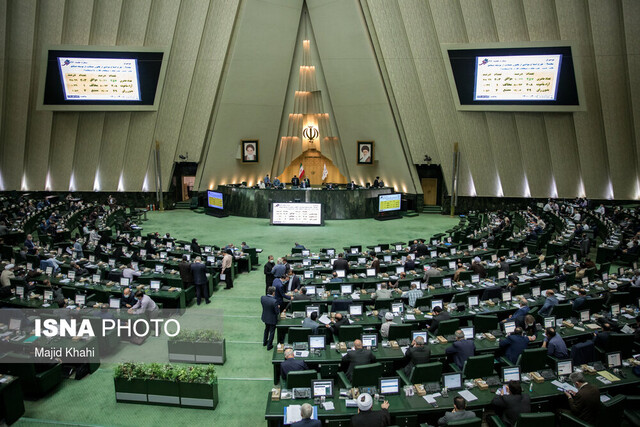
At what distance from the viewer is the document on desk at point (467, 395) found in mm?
6426

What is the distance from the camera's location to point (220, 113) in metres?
28.4

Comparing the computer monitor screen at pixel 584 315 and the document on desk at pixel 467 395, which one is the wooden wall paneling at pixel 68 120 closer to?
the document on desk at pixel 467 395

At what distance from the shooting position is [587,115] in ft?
80.5

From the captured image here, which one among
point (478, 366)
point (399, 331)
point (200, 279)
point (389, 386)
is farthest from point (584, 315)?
point (200, 279)

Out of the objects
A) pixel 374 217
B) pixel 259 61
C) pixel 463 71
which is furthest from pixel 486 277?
pixel 259 61

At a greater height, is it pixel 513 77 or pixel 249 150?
pixel 513 77

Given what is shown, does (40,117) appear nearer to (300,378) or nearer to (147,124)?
(147,124)

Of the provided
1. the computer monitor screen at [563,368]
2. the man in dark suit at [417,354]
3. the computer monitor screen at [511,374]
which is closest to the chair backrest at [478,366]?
the computer monitor screen at [511,374]

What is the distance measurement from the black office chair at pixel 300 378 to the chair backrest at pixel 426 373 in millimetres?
1610

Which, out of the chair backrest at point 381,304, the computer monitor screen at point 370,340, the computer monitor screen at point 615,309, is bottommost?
the computer monitor screen at point 370,340

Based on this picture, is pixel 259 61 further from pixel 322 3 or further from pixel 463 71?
pixel 463 71

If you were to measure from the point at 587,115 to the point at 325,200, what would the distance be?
16.1 meters

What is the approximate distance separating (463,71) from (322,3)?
33.1 ft

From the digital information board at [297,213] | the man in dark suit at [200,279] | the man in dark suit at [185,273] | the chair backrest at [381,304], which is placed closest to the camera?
the chair backrest at [381,304]
